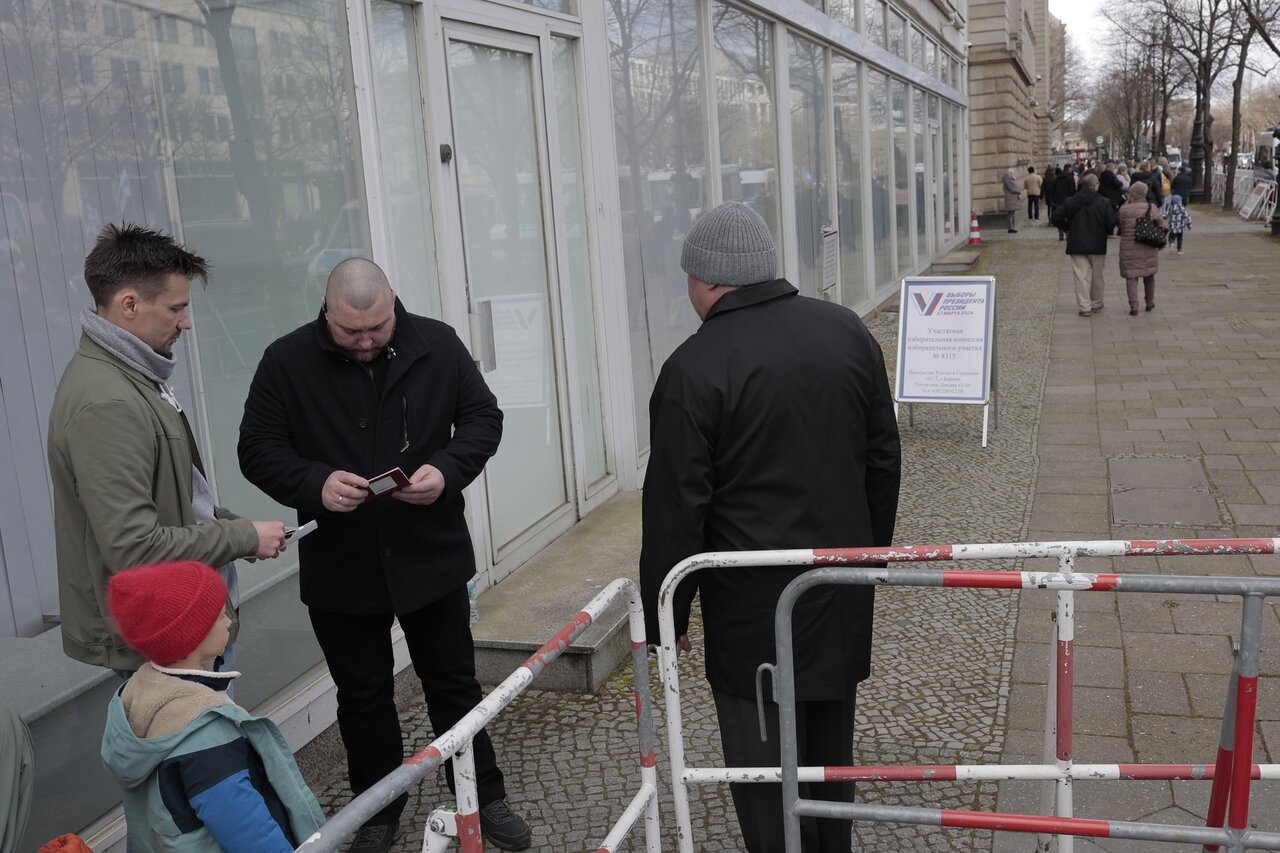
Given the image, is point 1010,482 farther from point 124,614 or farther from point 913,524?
point 124,614

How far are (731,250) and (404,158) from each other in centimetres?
251

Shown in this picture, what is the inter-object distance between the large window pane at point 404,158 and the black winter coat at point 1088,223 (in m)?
11.7

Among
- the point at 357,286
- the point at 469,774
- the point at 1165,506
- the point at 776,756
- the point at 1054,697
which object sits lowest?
the point at 1165,506

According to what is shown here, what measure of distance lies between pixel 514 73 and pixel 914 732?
3.65 meters

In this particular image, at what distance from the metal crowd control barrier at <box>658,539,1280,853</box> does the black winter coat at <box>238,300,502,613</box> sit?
87 cm

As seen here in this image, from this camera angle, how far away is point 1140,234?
14.9 metres

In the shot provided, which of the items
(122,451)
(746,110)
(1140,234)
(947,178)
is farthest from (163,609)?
(947,178)

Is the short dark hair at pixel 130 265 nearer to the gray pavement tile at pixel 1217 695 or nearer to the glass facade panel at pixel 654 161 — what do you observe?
the gray pavement tile at pixel 1217 695

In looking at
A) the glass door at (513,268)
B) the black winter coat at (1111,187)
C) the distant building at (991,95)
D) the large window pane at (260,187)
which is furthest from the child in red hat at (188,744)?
the distant building at (991,95)

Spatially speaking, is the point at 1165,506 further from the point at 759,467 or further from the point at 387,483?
the point at 387,483

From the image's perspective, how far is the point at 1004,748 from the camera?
13.6 ft

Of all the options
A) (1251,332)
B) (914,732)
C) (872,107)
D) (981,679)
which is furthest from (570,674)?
(872,107)

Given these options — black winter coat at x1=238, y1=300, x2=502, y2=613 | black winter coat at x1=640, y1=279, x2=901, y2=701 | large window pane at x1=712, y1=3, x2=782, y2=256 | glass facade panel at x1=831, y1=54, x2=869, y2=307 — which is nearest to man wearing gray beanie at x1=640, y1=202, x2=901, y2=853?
black winter coat at x1=640, y1=279, x2=901, y2=701

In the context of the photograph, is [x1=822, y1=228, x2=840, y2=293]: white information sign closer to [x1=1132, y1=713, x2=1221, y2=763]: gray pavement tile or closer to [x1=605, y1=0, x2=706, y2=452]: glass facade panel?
[x1=605, y1=0, x2=706, y2=452]: glass facade panel
